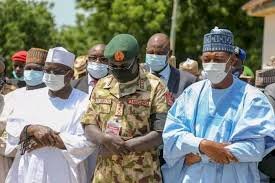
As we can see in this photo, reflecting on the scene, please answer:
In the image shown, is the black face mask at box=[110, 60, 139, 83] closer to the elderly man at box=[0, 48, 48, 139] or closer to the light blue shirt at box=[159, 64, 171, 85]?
the light blue shirt at box=[159, 64, 171, 85]

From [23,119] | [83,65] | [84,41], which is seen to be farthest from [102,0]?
[23,119]

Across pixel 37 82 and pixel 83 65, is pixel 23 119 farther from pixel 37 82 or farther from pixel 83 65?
pixel 83 65

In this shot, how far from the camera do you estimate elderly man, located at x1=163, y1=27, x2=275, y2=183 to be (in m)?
5.43

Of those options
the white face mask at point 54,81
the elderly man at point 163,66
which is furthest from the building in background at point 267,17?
the white face mask at point 54,81

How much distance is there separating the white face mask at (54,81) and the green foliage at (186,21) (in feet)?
88.3

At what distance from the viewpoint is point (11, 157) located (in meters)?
7.29

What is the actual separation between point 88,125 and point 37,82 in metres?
1.57

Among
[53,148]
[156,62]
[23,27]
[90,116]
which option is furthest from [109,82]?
[23,27]

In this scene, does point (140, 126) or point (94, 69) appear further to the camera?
point (94, 69)

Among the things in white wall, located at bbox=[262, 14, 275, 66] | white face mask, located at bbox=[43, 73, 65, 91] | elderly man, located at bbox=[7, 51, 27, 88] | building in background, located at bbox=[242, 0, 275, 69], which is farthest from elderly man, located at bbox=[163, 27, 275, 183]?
white wall, located at bbox=[262, 14, 275, 66]

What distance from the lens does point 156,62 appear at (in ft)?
24.2

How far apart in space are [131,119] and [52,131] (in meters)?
0.77

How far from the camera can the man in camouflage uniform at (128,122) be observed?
5.87 m

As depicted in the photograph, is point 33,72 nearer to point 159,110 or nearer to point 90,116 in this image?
point 90,116
